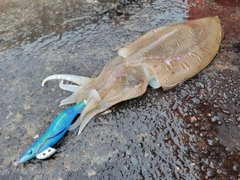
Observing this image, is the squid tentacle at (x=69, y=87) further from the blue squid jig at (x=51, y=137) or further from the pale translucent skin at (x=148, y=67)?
the blue squid jig at (x=51, y=137)

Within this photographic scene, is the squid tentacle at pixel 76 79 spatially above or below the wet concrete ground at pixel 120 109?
Result: above

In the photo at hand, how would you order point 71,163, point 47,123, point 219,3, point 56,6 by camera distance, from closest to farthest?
point 71,163 < point 47,123 < point 219,3 < point 56,6

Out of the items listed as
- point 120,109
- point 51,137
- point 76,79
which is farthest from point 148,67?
point 51,137

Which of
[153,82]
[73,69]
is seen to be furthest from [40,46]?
[153,82]

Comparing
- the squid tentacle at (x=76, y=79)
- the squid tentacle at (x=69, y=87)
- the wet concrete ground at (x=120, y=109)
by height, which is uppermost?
the squid tentacle at (x=76, y=79)

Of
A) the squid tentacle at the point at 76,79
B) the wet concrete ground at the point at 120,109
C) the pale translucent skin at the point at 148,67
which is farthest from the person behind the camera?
the squid tentacle at the point at 76,79

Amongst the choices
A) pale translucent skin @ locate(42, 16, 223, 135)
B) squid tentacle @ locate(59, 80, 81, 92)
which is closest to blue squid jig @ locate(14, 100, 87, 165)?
pale translucent skin @ locate(42, 16, 223, 135)

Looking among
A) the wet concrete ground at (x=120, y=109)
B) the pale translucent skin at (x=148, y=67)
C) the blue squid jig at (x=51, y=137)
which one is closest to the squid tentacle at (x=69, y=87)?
the pale translucent skin at (x=148, y=67)

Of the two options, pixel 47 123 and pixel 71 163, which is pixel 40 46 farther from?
pixel 71 163
